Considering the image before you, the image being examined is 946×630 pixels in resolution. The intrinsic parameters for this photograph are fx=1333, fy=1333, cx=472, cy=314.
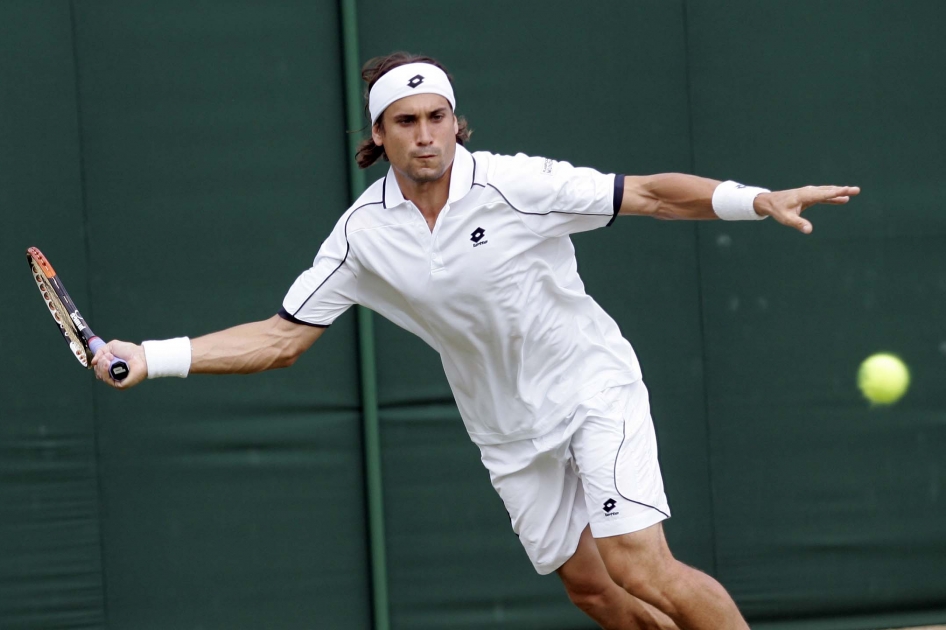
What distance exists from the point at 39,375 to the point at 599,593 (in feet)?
6.94

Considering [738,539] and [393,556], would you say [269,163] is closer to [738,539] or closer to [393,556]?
[393,556]

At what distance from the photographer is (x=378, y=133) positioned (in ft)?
12.6

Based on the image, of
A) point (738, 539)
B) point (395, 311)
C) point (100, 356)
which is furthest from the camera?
point (738, 539)

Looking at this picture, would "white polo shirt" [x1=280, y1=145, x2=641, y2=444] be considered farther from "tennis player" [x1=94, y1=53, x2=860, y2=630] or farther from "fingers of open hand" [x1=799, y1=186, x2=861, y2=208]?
"fingers of open hand" [x1=799, y1=186, x2=861, y2=208]

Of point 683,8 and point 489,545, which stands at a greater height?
point 683,8

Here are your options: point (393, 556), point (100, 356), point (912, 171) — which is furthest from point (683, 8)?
point (100, 356)

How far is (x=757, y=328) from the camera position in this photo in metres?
5.12

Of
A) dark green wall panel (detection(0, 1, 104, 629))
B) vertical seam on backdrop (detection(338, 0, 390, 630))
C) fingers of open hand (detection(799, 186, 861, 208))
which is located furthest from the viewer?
vertical seam on backdrop (detection(338, 0, 390, 630))

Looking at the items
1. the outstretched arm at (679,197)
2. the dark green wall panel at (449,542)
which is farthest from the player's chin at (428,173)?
the dark green wall panel at (449,542)

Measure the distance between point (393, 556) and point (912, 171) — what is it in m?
2.49

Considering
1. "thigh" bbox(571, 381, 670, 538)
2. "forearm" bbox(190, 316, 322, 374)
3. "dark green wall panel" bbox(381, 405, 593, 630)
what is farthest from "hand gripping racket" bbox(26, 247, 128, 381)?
"dark green wall panel" bbox(381, 405, 593, 630)

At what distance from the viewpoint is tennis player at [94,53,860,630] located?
3582mm

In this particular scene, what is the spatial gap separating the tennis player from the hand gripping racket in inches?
→ 1.8

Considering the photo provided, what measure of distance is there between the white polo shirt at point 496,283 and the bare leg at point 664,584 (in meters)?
0.41
